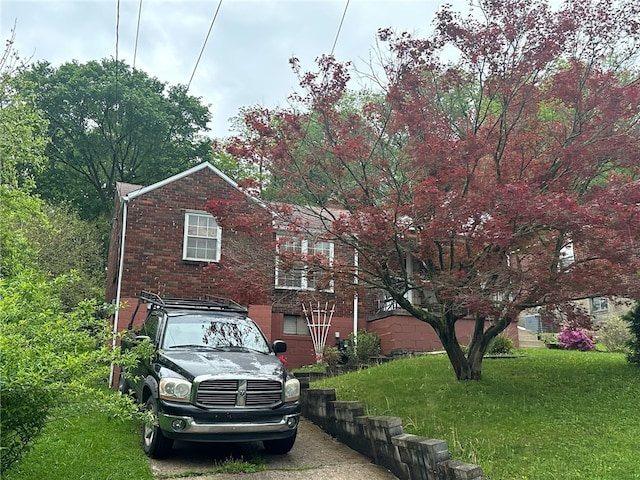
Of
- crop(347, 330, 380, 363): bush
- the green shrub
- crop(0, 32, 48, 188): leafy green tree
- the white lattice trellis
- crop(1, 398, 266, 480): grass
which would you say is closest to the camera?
crop(1, 398, 266, 480): grass

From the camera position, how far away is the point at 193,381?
259 inches

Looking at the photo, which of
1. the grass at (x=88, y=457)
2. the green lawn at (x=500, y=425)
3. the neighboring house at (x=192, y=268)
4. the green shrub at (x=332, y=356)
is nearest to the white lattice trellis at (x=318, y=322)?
the neighboring house at (x=192, y=268)

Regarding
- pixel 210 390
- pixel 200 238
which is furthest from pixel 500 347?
pixel 210 390

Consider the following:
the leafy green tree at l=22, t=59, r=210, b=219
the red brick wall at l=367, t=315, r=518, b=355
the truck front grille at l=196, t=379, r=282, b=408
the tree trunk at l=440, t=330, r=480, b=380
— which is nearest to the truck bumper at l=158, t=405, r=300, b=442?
the truck front grille at l=196, t=379, r=282, b=408

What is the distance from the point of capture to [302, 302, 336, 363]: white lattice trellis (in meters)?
16.3

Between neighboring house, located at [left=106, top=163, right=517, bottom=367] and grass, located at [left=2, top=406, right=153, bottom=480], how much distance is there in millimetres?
6233

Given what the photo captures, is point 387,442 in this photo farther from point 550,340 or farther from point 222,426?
point 550,340

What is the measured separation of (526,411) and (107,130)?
26960 millimetres

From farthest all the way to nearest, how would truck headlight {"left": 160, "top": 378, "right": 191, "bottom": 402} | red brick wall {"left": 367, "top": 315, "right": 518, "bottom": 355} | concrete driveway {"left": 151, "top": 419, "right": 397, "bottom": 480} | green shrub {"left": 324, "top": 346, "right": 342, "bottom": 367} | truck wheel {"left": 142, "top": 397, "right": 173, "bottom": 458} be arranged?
red brick wall {"left": 367, "top": 315, "right": 518, "bottom": 355}
green shrub {"left": 324, "top": 346, "right": 342, "bottom": 367}
truck wheel {"left": 142, "top": 397, "right": 173, "bottom": 458}
truck headlight {"left": 160, "top": 378, "right": 191, "bottom": 402}
concrete driveway {"left": 151, "top": 419, "right": 397, "bottom": 480}

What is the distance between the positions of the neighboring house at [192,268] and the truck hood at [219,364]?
6191mm

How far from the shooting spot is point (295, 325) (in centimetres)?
1691

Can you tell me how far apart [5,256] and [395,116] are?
331 inches

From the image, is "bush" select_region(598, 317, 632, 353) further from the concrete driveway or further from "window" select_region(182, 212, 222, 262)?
"window" select_region(182, 212, 222, 262)

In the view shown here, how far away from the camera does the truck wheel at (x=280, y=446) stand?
733 cm
